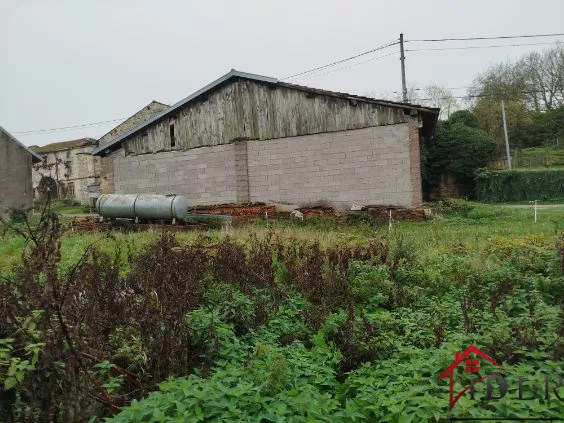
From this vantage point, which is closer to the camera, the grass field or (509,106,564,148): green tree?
the grass field

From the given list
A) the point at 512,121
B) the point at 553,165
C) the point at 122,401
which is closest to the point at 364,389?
the point at 122,401

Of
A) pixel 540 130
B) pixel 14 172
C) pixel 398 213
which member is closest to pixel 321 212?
pixel 398 213

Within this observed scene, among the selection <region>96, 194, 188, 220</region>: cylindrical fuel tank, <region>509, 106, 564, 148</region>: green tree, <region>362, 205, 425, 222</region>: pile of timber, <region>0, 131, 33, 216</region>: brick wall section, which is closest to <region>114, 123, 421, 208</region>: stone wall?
<region>362, 205, 425, 222</region>: pile of timber

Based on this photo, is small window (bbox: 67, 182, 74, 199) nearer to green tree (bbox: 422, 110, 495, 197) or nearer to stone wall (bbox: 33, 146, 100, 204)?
stone wall (bbox: 33, 146, 100, 204)

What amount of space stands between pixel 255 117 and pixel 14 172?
727 inches

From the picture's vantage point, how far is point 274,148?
17.6 metres

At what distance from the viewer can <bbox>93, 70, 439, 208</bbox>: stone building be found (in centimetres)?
1592

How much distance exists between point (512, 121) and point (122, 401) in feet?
160

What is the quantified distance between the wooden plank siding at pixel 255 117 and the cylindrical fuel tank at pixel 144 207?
312cm

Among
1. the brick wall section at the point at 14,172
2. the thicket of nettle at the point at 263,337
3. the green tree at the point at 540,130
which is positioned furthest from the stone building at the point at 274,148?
the green tree at the point at 540,130

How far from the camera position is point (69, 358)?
2.87 metres

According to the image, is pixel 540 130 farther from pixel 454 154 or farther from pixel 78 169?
pixel 78 169

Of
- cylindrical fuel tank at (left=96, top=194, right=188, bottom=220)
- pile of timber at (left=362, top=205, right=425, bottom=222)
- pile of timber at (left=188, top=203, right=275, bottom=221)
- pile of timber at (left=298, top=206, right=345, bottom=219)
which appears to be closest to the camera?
pile of timber at (left=362, top=205, right=425, bottom=222)

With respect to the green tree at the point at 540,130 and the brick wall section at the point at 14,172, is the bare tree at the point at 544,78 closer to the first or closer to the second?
the green tree at the point at 540,130
